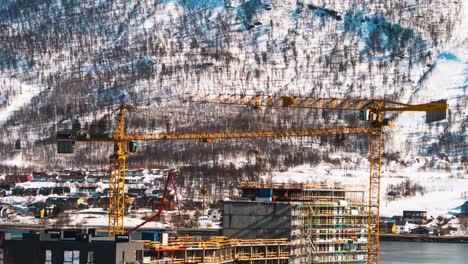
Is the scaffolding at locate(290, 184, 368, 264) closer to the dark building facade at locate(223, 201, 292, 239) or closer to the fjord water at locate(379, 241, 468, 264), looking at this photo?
the dark building facade at locate(223, 201, 292, 239)

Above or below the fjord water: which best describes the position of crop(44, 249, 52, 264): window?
above

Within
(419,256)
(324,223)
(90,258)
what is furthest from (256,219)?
(419,256)

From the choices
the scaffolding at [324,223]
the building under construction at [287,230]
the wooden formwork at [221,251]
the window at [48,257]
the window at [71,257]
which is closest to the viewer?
the window at [71,257]

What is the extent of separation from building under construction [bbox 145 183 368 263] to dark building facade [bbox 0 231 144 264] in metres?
6.32

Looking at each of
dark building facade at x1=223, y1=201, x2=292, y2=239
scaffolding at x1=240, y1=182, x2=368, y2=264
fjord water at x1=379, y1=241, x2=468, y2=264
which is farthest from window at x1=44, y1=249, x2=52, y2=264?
fjord water at x1=379, y1=241, x2=468, y2=264

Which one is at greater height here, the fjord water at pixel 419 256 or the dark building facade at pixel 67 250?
the dark building facade at pixel 67 250

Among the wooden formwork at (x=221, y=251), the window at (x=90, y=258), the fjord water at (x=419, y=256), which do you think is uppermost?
the window at (x=90, y=258)

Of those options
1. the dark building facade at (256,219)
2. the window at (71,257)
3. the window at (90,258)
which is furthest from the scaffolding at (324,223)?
the window at (90,258)

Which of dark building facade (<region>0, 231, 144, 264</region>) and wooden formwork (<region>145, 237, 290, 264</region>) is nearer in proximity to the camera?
dark building facade (<region>0, 231, 144, 264</region>)

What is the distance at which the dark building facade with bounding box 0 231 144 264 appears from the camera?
294 ft

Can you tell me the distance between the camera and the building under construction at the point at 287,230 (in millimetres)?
103812

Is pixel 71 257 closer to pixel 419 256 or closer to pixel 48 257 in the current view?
pixel 48 257

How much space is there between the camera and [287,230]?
115 meters

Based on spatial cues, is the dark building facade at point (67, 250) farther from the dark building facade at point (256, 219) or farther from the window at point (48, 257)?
the dark building facade at point (256, 219)
